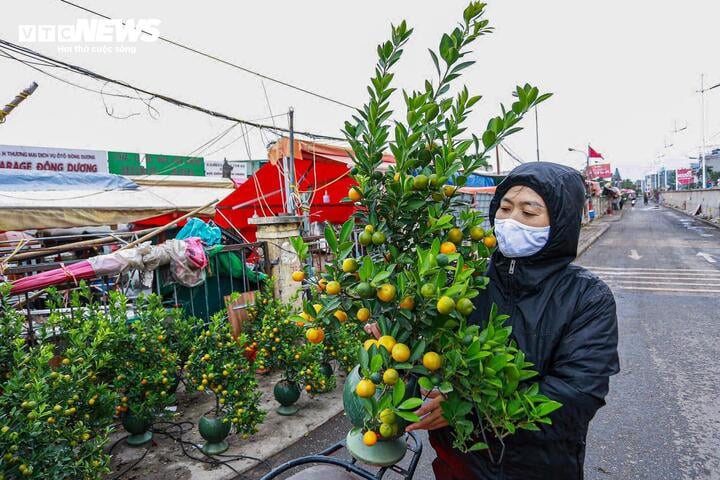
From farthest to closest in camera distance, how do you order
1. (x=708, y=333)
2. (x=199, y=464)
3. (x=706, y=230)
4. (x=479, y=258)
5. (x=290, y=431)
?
(x=706, y=230) → (x=708, y=333) → (x=290, y=431) → (x=199, y=464) → (x=479, y=258)

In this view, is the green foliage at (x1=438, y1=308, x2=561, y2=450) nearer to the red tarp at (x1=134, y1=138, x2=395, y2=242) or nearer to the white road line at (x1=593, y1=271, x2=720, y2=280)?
the red tarp at (x1=134, y1=138, x2=395, y2=242)

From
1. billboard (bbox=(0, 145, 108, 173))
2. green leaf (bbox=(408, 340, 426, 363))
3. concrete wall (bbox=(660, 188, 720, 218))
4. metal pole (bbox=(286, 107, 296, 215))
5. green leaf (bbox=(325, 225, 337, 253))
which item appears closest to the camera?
green leaf (bbox=(408, 340, 426, 363))

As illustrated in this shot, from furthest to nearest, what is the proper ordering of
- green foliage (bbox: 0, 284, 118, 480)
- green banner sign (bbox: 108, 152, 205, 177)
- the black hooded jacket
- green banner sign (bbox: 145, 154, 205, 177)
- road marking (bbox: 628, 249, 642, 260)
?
1. green banner sign (bbox: 145, 154, 205, 177)
2. green banner sign (bbox: 108, 152, 205, 177)
3. road marking (bbox: 628, 249, 642, 260)
4. green foliage (bbox: 0, 284, 118, 480)
5. the black hooded jacket

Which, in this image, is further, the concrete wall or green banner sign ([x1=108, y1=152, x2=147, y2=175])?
the concrete wall

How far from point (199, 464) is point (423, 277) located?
292 centimetres

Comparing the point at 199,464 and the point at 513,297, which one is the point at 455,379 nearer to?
the point at 513,297

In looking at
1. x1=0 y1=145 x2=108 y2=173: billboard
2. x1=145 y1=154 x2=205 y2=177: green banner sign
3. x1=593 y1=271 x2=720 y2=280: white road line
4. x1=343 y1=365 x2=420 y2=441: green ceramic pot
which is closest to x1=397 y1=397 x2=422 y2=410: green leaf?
x1=343 y1=365 x2=420 y2=441: green ceramic pot

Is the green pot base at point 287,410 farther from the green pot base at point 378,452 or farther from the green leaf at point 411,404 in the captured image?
the green leaf at point 411,404

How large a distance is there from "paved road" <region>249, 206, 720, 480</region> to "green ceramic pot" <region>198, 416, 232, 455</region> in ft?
1.47

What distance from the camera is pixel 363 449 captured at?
1485 millimetres

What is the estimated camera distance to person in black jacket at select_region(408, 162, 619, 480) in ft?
4.80

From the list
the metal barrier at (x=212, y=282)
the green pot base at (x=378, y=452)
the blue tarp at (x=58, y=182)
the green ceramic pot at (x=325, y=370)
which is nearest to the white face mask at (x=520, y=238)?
the green pot base at (x=378, y=452)

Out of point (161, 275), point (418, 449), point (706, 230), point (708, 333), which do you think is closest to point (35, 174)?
point (161, 275)

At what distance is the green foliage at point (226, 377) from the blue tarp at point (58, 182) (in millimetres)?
6998
